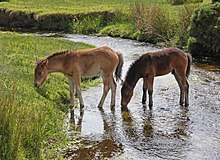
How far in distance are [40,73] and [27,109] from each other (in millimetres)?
3626

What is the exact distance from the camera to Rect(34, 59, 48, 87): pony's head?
12.9 metres

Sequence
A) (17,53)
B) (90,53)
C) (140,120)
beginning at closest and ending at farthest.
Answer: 1. (140,120)
2. (90,53)
3. (17,53)

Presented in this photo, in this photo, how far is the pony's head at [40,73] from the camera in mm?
12883

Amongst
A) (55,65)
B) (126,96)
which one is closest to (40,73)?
(55,65)

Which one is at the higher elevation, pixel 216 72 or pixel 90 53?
pixel 90 53

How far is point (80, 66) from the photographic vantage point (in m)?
13.3

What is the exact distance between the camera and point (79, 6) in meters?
38.1

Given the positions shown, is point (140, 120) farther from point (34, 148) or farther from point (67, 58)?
point (34, 148)

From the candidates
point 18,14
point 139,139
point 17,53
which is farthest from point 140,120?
point 18,14

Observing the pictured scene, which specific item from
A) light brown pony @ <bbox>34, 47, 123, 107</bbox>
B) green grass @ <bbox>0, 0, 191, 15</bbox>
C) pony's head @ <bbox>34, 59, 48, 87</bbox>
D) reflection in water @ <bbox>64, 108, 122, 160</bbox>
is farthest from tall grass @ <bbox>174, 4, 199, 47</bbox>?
reflection in water @ <bbox>64, 108, 122, 160</bbox>

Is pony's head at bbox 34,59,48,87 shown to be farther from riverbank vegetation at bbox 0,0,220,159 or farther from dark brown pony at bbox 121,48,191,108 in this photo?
dark brown pony at bbox 121,48,191,108

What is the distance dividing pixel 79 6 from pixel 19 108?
3010 cm

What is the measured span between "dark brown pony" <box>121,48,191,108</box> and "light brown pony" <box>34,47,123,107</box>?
384 mm

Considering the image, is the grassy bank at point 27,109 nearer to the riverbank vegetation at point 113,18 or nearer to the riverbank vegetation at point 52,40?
the riverbank vegetation at point 52,40
